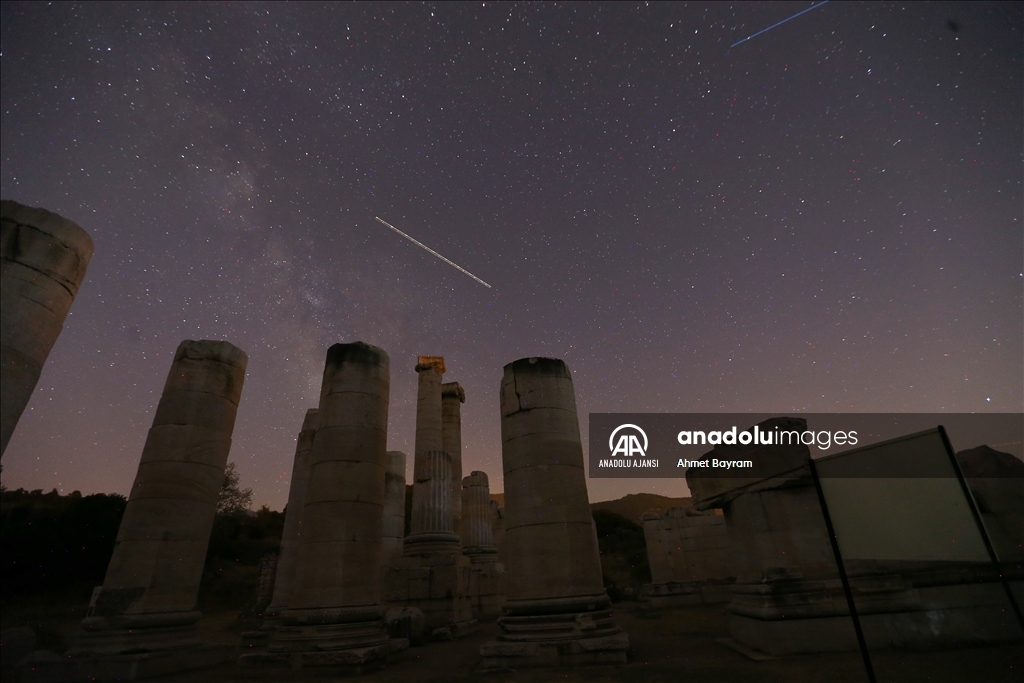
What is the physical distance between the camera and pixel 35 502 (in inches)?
1435

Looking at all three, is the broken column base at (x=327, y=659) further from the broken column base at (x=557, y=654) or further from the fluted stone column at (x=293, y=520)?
the fluted stone column at (x=293, y=520)

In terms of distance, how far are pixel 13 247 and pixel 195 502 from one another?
268 inches

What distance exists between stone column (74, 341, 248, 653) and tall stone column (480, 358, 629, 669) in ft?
22.8

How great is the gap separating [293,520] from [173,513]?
6.80 m

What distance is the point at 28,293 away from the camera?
22.8 ft

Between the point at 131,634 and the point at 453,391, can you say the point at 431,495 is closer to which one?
the point at 453,391

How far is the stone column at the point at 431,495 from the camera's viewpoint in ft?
55.1

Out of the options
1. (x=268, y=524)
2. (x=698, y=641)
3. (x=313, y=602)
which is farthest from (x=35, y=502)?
(x=698, y=641)

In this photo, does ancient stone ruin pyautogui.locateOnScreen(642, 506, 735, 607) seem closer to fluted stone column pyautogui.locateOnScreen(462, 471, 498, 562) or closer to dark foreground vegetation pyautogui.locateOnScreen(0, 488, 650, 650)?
dark foreground vegetation pyautogui.locateOnScreen(0, 488, 650, 650)

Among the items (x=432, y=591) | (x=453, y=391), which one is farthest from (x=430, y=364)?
(x=432, y=591)

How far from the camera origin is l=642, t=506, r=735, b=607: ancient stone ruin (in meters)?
20.1

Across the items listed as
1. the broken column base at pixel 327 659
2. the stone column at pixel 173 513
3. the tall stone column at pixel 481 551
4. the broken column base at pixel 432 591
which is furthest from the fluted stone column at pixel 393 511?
the broken column base at pixel 327 659

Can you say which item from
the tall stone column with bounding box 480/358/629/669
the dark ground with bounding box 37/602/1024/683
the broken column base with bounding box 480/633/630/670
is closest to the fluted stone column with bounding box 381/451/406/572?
the dark ground with bounding box 37/602/1024/683

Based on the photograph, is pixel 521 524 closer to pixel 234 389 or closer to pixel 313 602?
pixel 313 602
